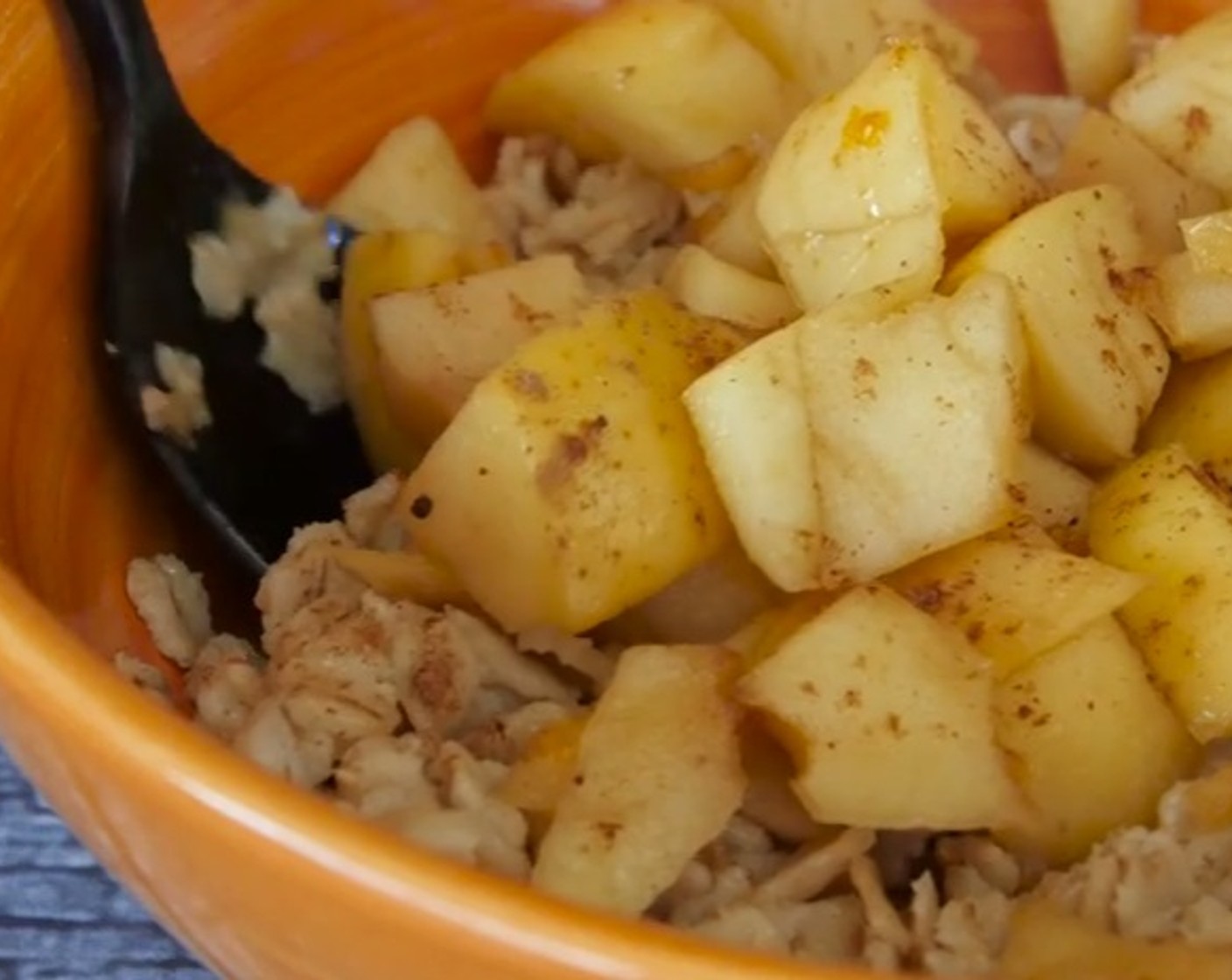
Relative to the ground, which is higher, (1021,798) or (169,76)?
(169,76)

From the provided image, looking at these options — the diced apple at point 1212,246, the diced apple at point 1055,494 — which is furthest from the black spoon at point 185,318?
the diced apple at point 1212,246

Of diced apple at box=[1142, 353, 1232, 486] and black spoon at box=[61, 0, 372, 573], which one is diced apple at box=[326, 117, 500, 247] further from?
diced apple at box=[1142, 353, 1232, 486]

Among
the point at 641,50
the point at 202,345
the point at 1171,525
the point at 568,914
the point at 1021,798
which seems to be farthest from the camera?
the point at 641,50

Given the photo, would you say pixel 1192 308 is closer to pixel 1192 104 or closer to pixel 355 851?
pixel 1192 104

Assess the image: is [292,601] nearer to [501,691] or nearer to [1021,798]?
[501,691]

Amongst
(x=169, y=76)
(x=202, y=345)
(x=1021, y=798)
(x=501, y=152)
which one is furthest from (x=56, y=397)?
(x=1021, y=798)

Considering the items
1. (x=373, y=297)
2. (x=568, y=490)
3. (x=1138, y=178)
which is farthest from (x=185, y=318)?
(x=1138, y=178)

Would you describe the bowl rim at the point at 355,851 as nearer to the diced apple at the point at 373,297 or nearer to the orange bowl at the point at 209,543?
the orange bowl at the point at 209,543
